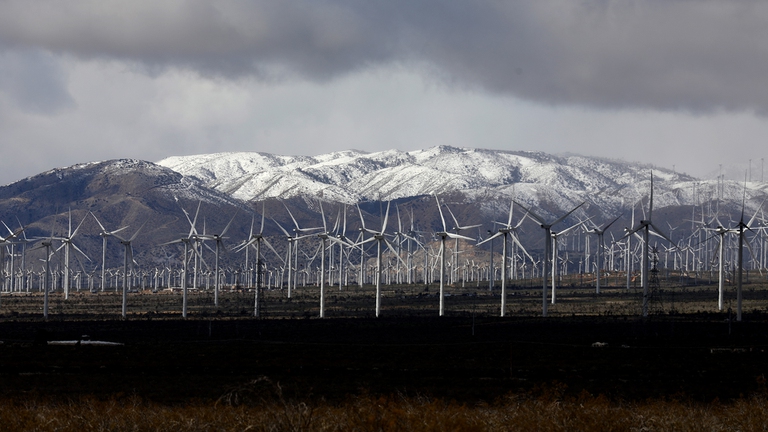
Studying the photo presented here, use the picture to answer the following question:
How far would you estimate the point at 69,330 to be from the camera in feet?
328

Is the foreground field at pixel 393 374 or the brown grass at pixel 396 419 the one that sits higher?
the brown grass at pixel 396 419

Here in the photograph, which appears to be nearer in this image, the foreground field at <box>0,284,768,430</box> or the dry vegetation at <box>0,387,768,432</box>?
the dry vegetation at <box>0,387,768,432</box>

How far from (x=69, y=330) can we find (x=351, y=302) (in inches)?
3126

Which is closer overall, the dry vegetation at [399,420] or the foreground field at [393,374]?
the dry vegetation at [399,420]

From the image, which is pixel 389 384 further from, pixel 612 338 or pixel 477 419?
pixel 612 338

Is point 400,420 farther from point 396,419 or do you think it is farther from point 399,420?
point 396,419

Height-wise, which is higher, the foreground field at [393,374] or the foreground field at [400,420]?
the foreground field at [400,420]

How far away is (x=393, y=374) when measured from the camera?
55.1 meters

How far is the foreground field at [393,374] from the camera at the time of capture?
29.0m

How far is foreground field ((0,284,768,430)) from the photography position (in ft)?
95.2

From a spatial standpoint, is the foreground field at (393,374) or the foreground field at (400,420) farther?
the foreground field at (393,374)

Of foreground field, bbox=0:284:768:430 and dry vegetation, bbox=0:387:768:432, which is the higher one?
dry vegetation, bbox=0:387:768:432

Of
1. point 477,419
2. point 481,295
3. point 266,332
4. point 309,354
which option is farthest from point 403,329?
point 481,295

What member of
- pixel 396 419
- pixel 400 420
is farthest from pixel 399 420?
pixel 396 419
